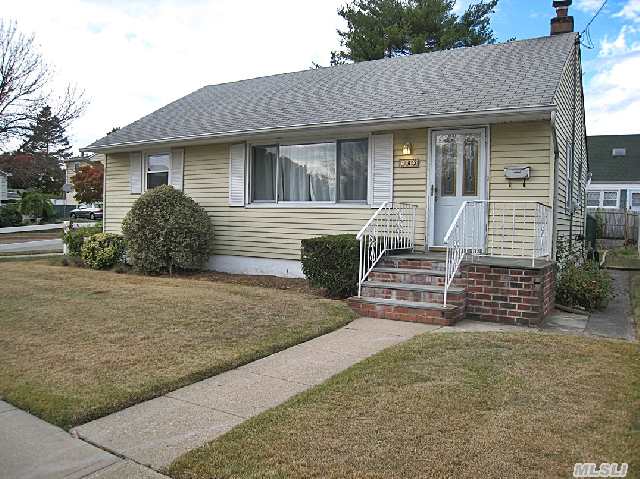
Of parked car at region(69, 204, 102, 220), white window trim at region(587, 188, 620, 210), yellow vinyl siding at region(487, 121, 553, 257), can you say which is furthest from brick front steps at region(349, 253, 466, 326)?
parked car at region(69, 204, 102, 220)

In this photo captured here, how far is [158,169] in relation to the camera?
1312 cm

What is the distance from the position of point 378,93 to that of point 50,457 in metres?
9.10

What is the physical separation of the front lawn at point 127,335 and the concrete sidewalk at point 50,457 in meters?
0.18

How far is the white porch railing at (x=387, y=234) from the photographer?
830 cm

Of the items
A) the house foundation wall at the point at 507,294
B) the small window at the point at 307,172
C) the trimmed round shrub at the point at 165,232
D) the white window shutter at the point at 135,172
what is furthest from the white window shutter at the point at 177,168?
the house foundation wall at the point at 507,294

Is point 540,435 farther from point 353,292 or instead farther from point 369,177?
point 369,177

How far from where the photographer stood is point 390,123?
29.9ft

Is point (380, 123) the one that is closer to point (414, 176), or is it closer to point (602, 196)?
point (414, 176)

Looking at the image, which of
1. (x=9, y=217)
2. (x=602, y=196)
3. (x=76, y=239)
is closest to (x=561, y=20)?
(x=76, y=239)

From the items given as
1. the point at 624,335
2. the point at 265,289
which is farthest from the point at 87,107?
the point at 624,335

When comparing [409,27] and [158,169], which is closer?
[158,169]

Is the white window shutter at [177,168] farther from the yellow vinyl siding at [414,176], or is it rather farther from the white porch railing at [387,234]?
the yellow vinyl siding at [414,176]

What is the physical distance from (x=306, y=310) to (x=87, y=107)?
28550 millimetres

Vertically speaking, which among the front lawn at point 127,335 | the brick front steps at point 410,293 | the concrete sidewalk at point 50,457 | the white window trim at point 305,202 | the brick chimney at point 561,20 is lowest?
the concrete sidewalk at point 50,457
